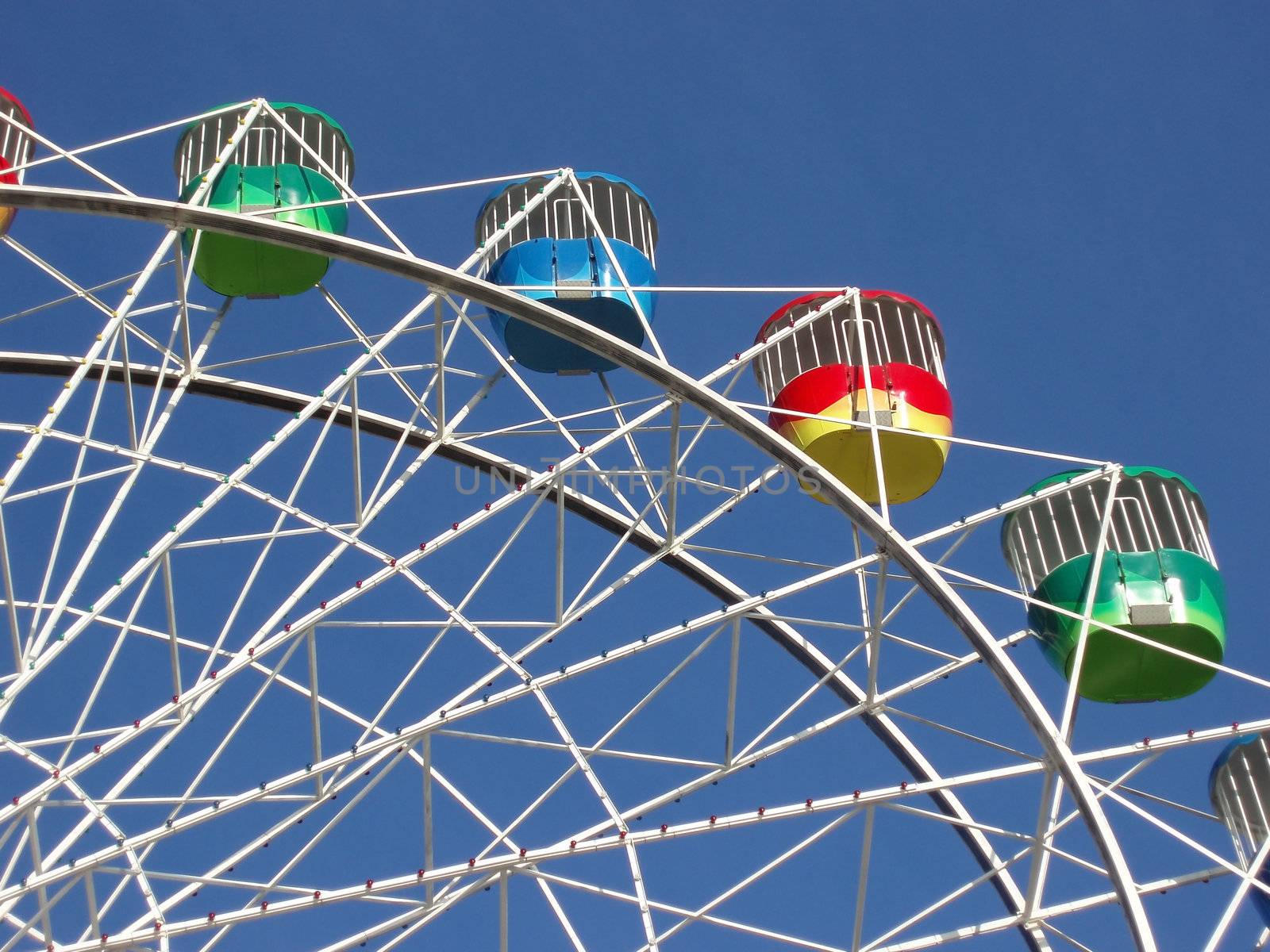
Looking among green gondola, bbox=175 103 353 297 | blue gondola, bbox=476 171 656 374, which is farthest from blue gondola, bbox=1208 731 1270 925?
green gondola, bbox=175 103 353 297

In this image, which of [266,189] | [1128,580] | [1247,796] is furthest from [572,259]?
[1247,796]

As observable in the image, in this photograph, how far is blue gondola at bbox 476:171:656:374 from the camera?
1973 cm

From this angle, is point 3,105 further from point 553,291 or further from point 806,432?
point 806,432

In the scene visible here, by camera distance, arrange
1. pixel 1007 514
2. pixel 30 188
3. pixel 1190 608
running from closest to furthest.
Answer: pixel 30 188 → pixel 1190 608 → pixel 1007 514

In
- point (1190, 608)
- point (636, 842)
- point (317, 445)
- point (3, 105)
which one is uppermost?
point (3, 105)

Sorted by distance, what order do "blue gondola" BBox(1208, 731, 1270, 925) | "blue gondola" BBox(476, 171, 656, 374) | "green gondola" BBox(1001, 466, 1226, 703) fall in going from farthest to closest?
"blue gondola" BBox(1208, 731, 1270, 925) → "blue gondola" BBox(476, 171, 656, 374) → "green gondola" BBox(1001, 466, 1226, 703)

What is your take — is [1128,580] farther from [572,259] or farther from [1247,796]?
[572,259]

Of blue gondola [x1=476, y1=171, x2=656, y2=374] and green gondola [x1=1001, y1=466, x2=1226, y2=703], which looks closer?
green gondola [x1=1001, y1=466, x2=1226, y2=703]

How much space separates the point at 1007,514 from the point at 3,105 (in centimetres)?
1126

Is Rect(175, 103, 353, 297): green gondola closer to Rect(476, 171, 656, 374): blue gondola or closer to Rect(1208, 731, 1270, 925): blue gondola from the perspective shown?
Rect(476, 171, 656, 374): blue gondola

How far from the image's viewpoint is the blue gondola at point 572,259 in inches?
777

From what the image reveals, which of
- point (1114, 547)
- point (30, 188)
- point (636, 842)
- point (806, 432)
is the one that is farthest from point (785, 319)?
point (30, 188)

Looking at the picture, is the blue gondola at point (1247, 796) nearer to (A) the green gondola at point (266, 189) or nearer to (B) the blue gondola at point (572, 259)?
(B) the blue gondola at point (572, 259)

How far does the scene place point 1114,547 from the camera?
19.6 m
